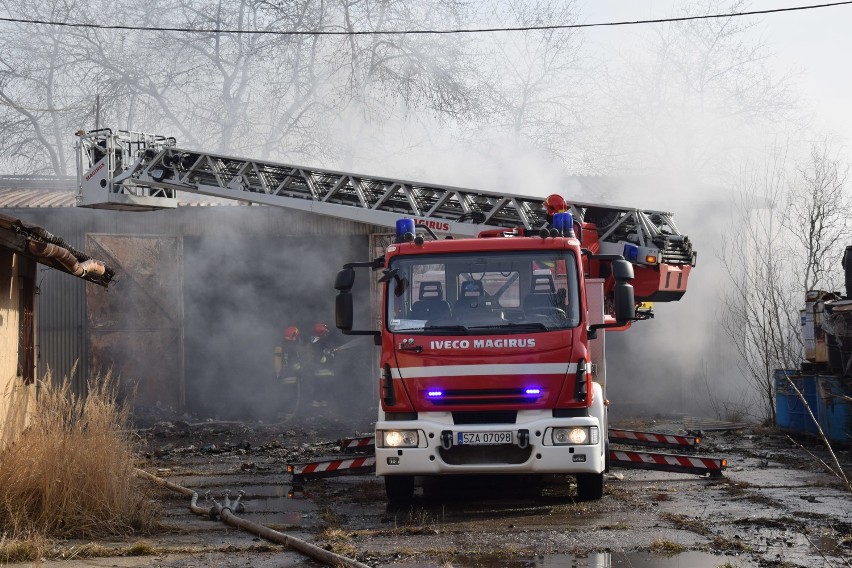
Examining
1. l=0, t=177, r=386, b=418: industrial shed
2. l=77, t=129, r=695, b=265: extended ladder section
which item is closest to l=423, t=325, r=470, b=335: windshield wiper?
l=77, t=129, r=695, b=265: extended ladder section

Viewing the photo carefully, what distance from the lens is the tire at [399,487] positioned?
30.2 ft

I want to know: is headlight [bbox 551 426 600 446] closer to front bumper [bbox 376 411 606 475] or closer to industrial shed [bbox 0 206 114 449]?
front bumper [bbox 376 411 606 475]

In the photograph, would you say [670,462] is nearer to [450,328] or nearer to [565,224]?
[565,224]

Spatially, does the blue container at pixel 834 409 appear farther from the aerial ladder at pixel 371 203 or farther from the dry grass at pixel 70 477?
the dry grass at pixel 70 477

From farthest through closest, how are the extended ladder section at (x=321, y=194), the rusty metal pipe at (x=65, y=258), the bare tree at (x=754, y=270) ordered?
the bare tree at (x=754, y=270) < the extended ladder section at (x=321, y=194) < the rusty metal pipe at (x=65, y=258)

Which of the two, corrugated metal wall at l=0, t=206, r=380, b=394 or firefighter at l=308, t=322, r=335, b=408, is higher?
corrugated metal wall at l=0, t=206, r=380, b=394

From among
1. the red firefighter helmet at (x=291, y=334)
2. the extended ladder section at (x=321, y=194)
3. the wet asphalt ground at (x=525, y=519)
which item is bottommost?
the wet asphalt ground at (x=525, y=519)

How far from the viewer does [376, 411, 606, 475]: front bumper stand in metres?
8.48

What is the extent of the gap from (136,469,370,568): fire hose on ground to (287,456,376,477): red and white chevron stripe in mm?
1187

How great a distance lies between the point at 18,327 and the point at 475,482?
558 centimetres

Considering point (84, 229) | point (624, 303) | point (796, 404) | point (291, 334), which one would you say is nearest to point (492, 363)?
point (624, 303)

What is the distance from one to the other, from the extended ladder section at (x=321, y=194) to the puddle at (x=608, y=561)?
5.61 meters

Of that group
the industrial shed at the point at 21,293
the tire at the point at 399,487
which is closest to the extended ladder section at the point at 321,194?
the industrial shed at the point at 21,293

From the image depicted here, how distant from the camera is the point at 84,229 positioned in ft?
63.7
